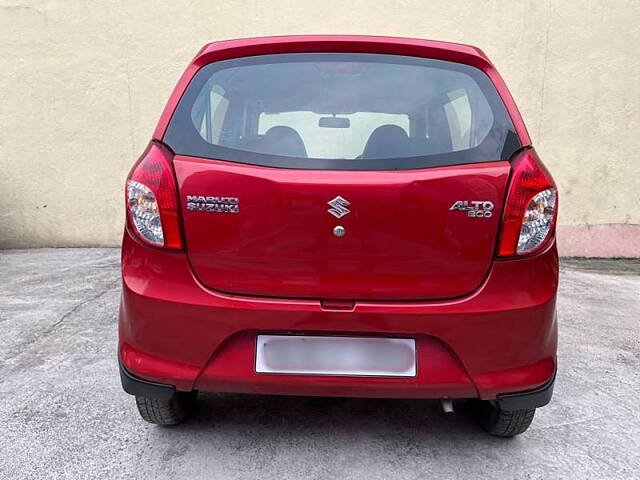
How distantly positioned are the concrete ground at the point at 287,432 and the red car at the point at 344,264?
35cm

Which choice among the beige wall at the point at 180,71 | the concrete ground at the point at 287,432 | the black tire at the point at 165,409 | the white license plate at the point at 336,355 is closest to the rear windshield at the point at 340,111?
the white license plate at the point at 336,355

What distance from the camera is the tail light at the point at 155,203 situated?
1591 mm

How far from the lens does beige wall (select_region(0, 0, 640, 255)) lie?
572cm

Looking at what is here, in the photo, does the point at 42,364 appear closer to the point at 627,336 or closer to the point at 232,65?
the point at 232,65

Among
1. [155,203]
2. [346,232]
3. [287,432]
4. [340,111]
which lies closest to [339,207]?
[346,232]

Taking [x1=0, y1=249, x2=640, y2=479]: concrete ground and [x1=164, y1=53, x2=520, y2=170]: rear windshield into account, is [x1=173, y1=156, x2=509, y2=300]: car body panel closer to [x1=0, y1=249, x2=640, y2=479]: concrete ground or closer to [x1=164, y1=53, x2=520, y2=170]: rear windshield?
[x1=164, y1=53, x2=520, y2=170]: rear windshield

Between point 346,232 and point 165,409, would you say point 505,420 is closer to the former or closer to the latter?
point 346,232

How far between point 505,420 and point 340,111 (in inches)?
51.4

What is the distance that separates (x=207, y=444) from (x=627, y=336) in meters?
2.87

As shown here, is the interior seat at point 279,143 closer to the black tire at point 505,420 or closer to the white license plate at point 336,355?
the white license plate at point 336,355

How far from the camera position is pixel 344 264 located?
1.57m

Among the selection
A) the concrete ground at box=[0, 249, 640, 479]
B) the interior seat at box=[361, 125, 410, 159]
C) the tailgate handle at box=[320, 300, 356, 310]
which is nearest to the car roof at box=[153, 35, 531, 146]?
the interior seat at box=[361, 125, 410, 159]

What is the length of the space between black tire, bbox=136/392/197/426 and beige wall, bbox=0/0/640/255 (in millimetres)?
4490

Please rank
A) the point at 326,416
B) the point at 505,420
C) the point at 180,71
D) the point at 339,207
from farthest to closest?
the point at 180,71, the point at 326,416, the point at 505,420, the point at 339,207
